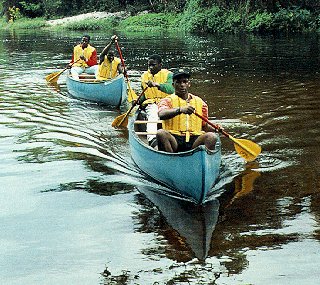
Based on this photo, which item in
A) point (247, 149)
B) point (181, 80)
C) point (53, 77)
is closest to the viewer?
point (181, 80)

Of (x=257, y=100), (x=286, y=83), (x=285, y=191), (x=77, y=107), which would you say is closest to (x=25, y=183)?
(x=285, y=191)

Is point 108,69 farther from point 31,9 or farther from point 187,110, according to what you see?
point 31,9

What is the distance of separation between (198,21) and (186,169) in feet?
98.7

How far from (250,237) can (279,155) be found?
10.4 ft

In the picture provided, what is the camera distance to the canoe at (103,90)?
492 inches

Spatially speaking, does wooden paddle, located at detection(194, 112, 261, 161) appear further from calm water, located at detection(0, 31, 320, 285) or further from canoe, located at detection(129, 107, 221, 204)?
canoe, located at detection(129, 107, 221, 204)

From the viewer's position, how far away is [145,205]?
6.64 m

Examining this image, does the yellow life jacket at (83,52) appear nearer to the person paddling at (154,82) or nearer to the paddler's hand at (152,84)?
the person paddling at (154,82)

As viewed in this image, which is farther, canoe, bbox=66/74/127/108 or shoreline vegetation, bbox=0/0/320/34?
shoreline vegetation, bbox=0/0/320/34

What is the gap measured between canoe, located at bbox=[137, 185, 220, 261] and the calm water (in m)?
0.02

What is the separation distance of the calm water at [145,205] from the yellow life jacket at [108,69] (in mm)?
874

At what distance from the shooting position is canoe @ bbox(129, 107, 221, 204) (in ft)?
20.2

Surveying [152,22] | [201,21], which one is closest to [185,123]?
[201,21]

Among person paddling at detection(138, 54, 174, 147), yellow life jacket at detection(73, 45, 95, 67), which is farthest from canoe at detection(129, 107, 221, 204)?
yellow life jacket at detection(73, 45, 95, 67)
